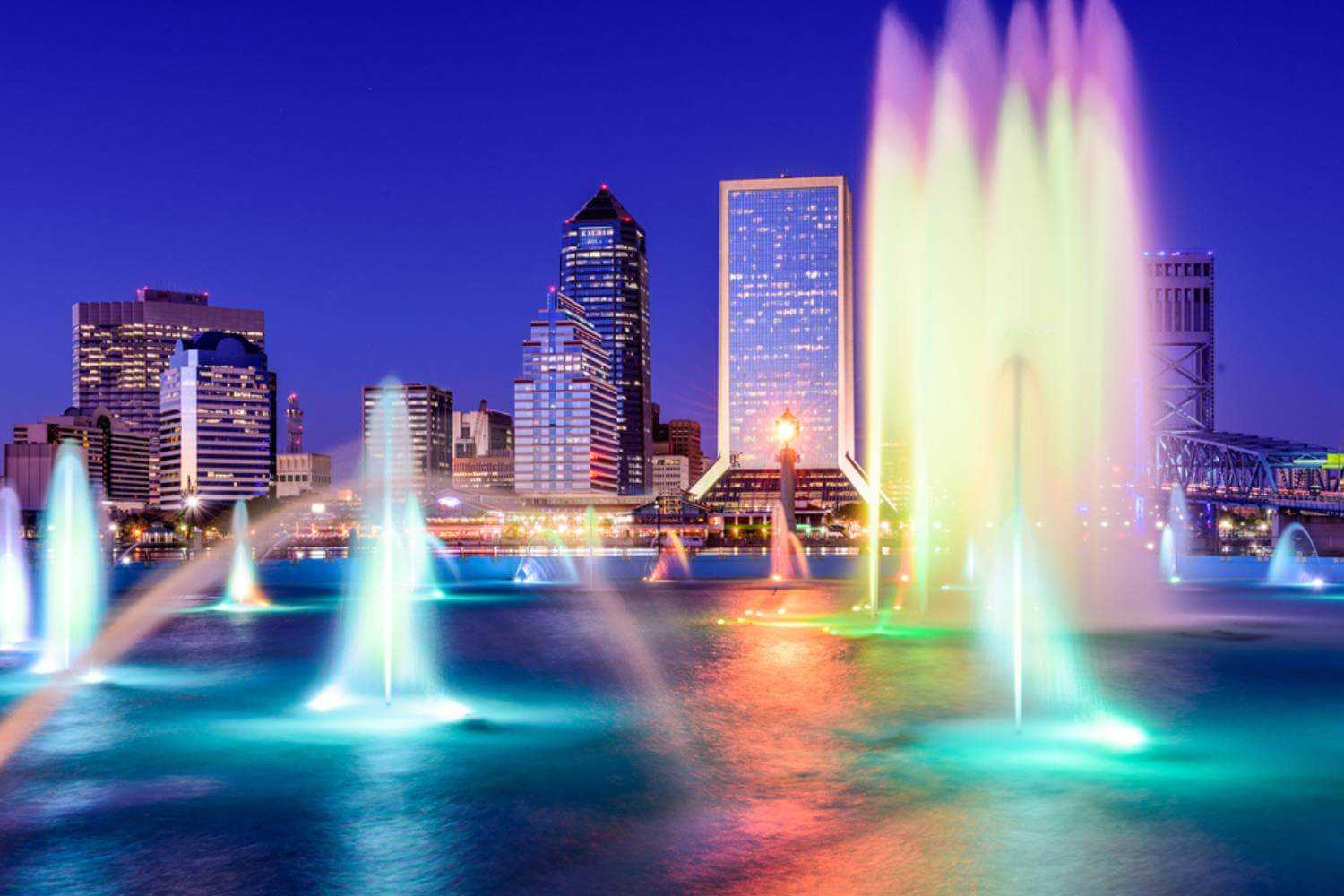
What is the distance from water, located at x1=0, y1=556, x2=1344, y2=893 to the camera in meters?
11.0

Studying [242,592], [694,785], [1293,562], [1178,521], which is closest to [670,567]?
[242,592]

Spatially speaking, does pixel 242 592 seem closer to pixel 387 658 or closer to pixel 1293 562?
pixel 387 658

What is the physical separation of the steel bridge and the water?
104m

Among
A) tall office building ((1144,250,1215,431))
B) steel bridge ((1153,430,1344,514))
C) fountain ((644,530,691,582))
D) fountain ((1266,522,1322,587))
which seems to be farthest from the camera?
tall office building ((1144,250,1215,431))

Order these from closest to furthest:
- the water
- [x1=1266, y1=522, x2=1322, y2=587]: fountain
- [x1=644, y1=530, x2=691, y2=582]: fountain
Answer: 1. the water
2. [x1=1266, y1=522, x2=1322, y2=587]: fountain
3. [x1=644, y1=530, x2=691, y2=582]: fountain

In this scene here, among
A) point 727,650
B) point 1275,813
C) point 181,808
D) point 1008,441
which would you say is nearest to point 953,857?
point 1275,813

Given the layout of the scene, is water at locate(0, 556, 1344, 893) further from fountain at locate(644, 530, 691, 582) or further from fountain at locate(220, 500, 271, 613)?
fountain at locate(644, 530, 691, 582)

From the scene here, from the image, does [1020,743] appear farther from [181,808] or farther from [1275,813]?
[181,808]

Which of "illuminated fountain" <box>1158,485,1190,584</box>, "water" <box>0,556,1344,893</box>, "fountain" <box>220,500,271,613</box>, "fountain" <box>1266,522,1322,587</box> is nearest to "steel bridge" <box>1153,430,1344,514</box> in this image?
"illuminated fountain" <box>1158,485,1190,584</box>

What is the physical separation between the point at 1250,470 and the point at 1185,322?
91.7ft

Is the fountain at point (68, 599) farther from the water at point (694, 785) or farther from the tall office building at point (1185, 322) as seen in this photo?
the tall office building at point (1185, 322)

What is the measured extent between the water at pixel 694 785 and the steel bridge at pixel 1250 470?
103534 millimetres

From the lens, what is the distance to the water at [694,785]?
36.2ft

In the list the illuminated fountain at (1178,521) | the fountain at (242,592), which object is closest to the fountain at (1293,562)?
the illuminated fountain at (1178,521)
